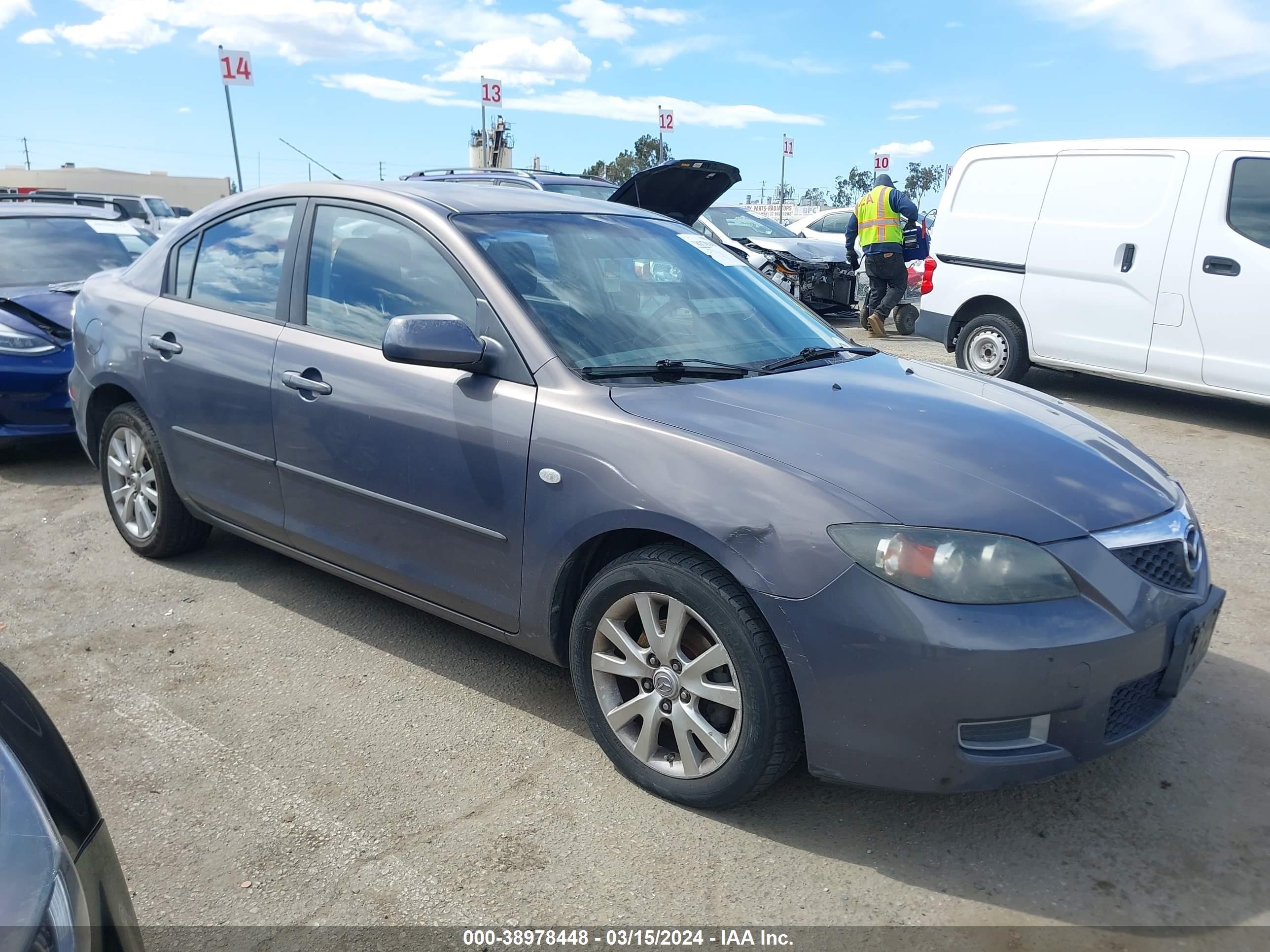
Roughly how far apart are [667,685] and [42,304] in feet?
18.7

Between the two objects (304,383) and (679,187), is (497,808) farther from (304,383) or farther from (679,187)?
(679,187)

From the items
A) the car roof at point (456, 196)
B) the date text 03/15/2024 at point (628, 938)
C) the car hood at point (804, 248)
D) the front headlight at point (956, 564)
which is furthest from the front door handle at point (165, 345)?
the car hood at point (804, 248)

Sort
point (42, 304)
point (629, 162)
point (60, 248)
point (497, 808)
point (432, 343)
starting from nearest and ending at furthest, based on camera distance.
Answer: point (497, 808) → point (432, 343) → point (42, 304) → point (60, 248) → point (629, 162)

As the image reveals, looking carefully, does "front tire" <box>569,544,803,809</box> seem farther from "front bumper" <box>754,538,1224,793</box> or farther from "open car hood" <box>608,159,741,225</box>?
"open car hood" <box>608,159,741,225</box>

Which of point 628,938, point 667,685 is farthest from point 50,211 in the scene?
point 628,938

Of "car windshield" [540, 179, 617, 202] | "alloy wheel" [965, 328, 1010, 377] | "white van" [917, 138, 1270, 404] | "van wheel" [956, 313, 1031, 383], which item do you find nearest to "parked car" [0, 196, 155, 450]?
"car windshield" [540, 179, 617, 202]

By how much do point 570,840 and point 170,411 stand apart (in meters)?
2.66

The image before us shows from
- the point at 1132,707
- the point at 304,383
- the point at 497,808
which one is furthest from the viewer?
the point at 304,383

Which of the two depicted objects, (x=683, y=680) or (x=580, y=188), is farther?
(x=580, y=188)

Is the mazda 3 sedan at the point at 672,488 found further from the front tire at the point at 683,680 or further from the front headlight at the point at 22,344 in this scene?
the front headlight at the point at 22,344

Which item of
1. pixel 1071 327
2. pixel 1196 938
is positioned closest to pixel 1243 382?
pixel 1071 327

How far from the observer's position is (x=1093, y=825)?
2730mm

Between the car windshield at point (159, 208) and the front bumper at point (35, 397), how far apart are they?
68.7ft

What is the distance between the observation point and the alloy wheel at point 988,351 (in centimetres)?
852
